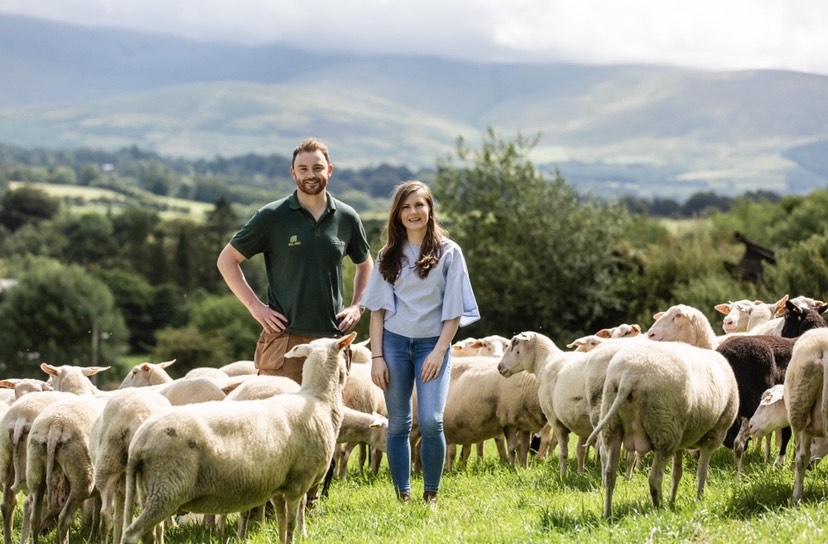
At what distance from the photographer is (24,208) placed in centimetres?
16012

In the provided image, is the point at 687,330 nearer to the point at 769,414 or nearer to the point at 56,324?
the point at 769,414

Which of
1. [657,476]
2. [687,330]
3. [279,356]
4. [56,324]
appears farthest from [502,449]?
[56,324]

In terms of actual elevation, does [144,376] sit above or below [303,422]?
below

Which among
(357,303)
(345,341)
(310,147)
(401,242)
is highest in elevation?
(310,147)

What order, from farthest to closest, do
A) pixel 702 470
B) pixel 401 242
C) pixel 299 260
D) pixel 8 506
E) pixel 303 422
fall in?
pixel 8 506 < pixel 299 260 < pixel 401 242 < pixel 702 470 < pixel 303 422

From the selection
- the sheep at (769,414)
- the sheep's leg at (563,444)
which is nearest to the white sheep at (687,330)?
the sheep at (769,414)

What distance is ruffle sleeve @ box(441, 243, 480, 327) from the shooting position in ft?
29.9

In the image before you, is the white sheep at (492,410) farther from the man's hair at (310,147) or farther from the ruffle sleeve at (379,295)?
the man's hair at (310,147)

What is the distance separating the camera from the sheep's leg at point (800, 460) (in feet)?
27.6

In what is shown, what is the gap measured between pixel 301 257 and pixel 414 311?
109 cm

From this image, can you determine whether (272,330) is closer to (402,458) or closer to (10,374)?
(402,458)

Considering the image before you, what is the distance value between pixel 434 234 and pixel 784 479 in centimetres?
357

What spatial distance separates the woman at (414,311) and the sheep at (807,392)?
2.57 metres

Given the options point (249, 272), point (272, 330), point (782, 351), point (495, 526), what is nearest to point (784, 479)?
point (782, 351)
